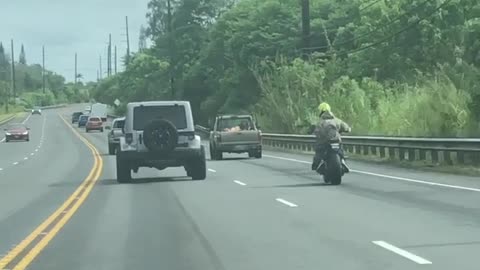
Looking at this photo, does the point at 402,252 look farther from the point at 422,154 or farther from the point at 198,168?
the point at 422,154

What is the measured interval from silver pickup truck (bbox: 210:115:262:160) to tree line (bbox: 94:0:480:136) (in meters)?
5.60

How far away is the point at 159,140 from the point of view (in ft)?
84.2

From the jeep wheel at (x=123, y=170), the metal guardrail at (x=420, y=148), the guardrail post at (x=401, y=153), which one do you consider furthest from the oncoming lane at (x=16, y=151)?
the guardrail post at (x=401, y=153)

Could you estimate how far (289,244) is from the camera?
490 inches

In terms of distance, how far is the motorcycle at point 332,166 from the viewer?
73.0ft

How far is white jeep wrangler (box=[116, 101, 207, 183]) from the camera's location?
84.3ft

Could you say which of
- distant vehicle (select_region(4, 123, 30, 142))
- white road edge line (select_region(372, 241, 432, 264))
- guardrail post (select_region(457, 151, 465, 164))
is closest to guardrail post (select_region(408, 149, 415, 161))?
guardrail post (select_region(457, 151, 465, 164))

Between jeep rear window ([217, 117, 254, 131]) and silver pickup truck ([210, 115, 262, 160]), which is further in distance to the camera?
jeep rear window ([217, 117, 254, 131])

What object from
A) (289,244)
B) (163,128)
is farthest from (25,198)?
(289,244)

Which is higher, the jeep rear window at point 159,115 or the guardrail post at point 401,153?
the jeep rear window at point 159,115

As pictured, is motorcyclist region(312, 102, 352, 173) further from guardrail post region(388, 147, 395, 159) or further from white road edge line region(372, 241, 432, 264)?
guardrail post region(388, 147, 395, 159)

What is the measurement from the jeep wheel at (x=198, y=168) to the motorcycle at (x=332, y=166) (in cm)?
443

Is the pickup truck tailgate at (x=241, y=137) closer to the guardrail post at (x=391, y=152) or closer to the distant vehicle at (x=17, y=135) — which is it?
the guardrail post at (x=391, y=152)

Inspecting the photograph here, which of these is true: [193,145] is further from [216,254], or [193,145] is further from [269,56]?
[269,56]
